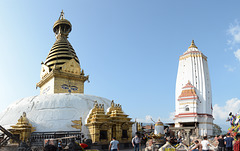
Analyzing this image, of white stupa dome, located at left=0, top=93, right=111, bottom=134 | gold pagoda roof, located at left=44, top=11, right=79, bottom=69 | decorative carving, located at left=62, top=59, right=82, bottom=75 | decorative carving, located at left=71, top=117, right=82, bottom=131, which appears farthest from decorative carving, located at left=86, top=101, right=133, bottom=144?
gold pagoda roof, located at left=44, top=11, right=79, bottom=69

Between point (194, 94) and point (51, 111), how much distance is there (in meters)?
19.9

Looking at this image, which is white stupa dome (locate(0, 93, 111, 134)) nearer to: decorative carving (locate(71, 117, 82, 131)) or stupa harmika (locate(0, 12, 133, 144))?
stupa harmika (locate(0, 12, 133, 144))

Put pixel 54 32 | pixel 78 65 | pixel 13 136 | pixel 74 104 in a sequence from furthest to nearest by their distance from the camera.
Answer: pixel 54 32 → pixel 78 65 → pixel 74 104 → pixel 13 136

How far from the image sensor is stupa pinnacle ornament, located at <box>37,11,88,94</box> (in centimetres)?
3650

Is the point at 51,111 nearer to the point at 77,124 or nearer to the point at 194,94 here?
the point at 77,124

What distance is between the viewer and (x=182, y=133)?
1193 inches

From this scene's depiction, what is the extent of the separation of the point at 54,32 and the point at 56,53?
8.26 metres

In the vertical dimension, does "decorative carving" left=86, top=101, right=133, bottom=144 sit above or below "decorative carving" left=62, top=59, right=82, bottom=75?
below

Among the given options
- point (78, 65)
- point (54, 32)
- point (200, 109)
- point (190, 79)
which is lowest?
point (200, 109)

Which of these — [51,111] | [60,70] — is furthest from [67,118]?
[60,70]

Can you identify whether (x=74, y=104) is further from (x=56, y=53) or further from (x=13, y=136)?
(x=56, y=53)

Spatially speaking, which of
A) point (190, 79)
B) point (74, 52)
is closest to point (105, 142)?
point (190, 79)

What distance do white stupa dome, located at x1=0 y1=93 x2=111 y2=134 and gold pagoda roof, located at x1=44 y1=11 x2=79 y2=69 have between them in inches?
505

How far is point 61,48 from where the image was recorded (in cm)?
4050
